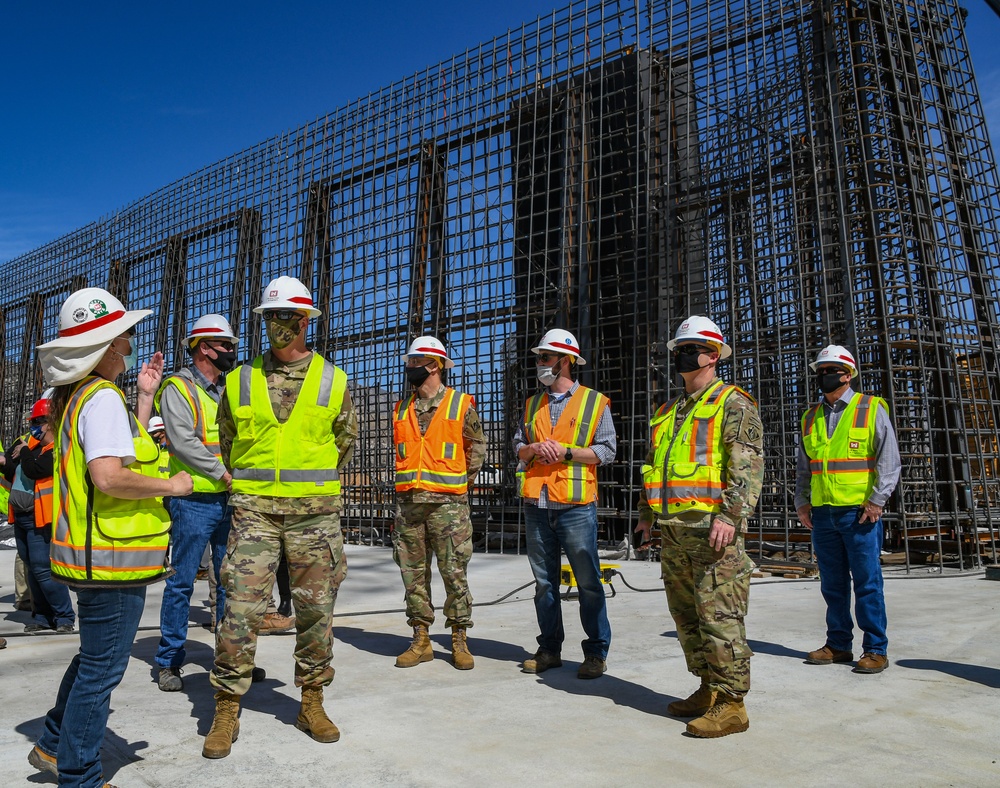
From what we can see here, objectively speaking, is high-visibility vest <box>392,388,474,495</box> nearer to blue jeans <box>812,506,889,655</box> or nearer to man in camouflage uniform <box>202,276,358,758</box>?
man in camouflage uniform <box>202,276,358,758</box>

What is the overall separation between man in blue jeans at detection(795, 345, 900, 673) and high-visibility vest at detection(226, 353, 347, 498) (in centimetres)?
338

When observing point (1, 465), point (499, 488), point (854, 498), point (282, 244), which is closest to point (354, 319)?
point (282, 244)

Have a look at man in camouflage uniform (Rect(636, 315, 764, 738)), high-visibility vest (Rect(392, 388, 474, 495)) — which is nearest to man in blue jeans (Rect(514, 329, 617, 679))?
high-visibility vest (Rect(392, 388, 474, 495))

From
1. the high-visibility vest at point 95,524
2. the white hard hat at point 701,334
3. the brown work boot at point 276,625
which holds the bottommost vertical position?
the brown work boot at point 276,625

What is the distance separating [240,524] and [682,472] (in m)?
2.21

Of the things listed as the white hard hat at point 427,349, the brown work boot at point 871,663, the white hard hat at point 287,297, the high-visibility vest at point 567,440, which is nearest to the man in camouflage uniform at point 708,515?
the high-visibility vest at point 567,440

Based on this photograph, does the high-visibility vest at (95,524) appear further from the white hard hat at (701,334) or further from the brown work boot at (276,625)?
the brown work boot at (276,625)

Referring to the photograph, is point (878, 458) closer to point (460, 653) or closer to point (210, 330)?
point (460, 653)

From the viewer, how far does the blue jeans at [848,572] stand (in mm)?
5430

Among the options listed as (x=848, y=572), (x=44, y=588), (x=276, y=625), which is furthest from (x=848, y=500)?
(x=44, y=588)

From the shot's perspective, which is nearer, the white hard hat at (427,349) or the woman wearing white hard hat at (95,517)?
the woman wearing white hard hat at (95,517)

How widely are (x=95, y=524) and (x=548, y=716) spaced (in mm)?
2414

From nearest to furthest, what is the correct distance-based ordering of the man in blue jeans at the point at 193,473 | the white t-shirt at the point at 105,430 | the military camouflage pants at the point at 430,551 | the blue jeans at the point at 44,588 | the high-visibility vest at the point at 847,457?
the white t-shirt at the point at 105,430
the man in blue jeans at the point at 193,473
the high-visibility vest at the point at 847,457
the military camouflage pants at the point at 430,551
the blue jeans at the point at 44,588

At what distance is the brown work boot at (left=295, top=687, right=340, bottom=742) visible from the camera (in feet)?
12.7
